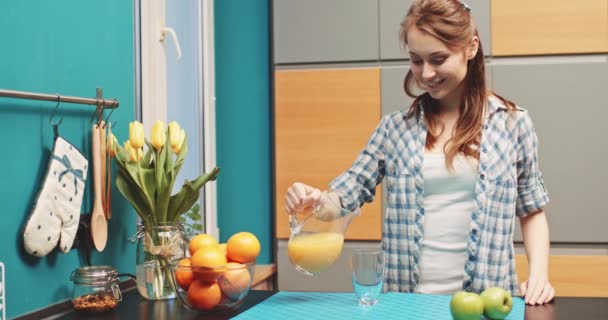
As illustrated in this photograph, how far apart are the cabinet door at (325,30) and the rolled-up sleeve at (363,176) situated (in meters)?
1.08

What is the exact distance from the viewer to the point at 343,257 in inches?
118

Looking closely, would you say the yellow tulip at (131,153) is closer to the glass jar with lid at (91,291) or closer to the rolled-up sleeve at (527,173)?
the glass jar with lid at (91,291)

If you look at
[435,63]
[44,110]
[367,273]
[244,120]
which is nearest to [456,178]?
[435,63]

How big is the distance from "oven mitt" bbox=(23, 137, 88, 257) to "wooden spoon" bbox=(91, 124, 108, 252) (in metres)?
0.04

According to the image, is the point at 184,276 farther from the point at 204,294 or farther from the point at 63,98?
the point at 63,98

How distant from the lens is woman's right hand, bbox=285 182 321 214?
4.90 ft

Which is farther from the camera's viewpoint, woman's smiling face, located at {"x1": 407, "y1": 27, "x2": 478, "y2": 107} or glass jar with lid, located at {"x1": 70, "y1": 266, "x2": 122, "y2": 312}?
woman's smiling face, located at {"x1": 407, "y1": 27, "x2": 478, "y2": 107}

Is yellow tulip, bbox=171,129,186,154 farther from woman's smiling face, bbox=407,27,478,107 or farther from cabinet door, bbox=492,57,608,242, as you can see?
cabinet door, bbox=492,57,608,242

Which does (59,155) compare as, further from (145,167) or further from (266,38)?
(266,38)

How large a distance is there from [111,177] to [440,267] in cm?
83

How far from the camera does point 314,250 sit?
1400 millimetres

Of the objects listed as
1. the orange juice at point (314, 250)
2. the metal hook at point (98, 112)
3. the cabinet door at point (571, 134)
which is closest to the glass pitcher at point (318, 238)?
the orange juice at point (314, 250)

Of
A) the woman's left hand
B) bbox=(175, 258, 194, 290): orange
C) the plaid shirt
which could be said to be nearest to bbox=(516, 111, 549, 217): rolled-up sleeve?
the plaid shirt

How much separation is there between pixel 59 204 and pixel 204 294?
0.39m
